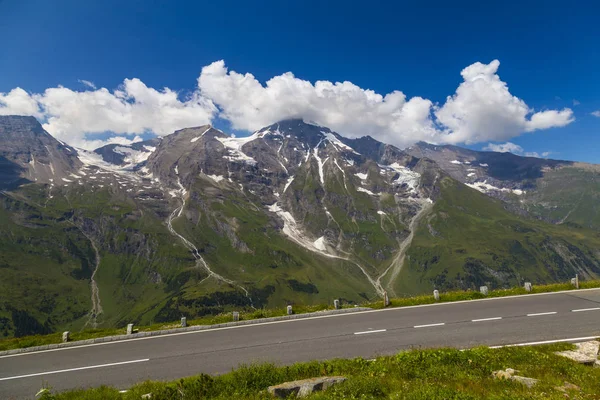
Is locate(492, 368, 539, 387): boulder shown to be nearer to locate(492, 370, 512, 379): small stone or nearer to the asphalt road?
locate(492, 370, 512, 379): small stone

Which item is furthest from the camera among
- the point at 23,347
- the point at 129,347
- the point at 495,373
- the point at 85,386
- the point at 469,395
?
the point at 23,347

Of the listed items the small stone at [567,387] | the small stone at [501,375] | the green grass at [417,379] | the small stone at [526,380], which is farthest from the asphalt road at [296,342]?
the small stone at [567,387]

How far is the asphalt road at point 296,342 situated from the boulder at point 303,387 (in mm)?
5725

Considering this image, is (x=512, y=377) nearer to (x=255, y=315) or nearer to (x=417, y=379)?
(x=417, y=379)

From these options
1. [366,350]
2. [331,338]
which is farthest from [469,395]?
[331,338]

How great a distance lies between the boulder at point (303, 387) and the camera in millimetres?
12094

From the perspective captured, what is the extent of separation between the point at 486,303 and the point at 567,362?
50.8 feet

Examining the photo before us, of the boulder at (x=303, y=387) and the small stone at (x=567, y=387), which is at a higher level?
the boulder at (x=303, y=387)

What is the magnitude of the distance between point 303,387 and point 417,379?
175 inches

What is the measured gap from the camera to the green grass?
10.7 metres

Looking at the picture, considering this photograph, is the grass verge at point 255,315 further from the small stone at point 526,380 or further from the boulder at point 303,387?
the small stone at point 526,380

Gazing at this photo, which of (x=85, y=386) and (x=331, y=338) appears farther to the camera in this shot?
(x=331, y=338)

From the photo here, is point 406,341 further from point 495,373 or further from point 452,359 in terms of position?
point 495,373

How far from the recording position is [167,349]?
2208cm
